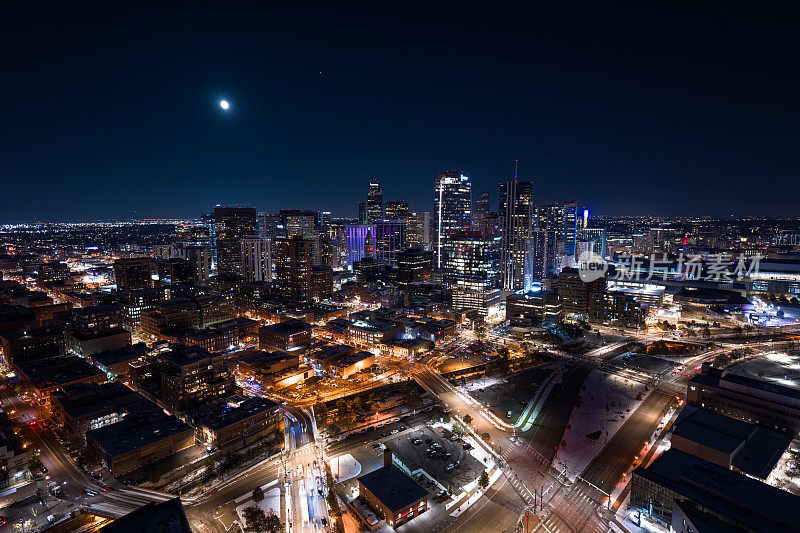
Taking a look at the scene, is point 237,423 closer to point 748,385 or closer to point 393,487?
point 393,487

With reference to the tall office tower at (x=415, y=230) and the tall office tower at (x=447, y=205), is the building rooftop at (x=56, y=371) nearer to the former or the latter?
the tall office tower at (x=447, y=205)

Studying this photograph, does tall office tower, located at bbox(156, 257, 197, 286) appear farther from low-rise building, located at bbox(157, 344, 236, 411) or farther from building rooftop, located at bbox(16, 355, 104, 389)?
low-rise building, located at bbox(157, 344, 236, 411)

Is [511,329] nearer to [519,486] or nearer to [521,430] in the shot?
[521,430]

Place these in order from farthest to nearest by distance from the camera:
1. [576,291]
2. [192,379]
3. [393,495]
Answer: [576,291] → [192,379] → [393,495]

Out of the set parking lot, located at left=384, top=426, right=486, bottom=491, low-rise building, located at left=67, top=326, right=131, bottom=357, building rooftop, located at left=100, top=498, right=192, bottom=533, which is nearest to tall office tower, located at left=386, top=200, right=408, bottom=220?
low-rise building, located at left=67, top=326, right=131, bottom=357

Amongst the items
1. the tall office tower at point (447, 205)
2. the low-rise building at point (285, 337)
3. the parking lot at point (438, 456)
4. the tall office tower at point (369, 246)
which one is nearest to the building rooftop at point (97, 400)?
the low-rise building at point (285, 337)

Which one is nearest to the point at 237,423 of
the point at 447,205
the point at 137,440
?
the point at 137,440

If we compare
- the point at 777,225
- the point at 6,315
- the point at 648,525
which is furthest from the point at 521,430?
the point at 777,225
